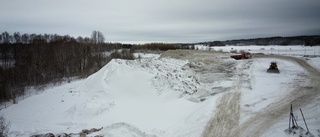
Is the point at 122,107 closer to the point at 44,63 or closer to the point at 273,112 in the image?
the point at 273,112

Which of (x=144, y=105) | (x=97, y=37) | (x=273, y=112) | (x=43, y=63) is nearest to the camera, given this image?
(x=273, y=112)

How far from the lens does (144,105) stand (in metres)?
15.2

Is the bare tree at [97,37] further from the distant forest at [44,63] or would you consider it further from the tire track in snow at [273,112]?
the tire track in snow at [273,112]

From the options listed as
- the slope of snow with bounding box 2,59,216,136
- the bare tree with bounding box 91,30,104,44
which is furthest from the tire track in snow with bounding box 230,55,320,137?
the bare tree with bounding box 91,30,104,44

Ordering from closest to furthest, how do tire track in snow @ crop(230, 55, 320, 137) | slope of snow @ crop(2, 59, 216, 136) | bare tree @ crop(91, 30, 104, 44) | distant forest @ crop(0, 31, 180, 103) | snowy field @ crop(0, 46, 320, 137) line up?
tire track in snow @ crop(230, 55, 320, 137) → snowy field @ crop(0, 46, 320, 137) → slope of snow @ crop(2, 59, 216, 136) → distant forest @ crop(0, 31, 180, 103) → bare tree @ crop(91, 30, 104, 44)

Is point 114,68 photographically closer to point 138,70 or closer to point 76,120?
point 138,70

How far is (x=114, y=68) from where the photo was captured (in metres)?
19.2

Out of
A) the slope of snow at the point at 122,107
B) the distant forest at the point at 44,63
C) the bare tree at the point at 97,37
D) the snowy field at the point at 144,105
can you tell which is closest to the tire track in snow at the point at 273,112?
the snowy field at the point at 144,105

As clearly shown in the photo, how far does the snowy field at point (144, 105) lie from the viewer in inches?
447

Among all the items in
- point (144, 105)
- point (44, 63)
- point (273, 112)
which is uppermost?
point (44, 63)

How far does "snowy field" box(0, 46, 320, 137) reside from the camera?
11.4 metres

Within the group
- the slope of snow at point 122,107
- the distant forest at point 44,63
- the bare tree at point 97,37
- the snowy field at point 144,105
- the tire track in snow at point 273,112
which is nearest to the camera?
the tire track in snow at point 273,112

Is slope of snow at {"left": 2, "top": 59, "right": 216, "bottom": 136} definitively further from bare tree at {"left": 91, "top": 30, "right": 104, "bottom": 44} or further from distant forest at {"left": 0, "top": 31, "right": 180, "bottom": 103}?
bare tree at {"left": 91, "top": 30, "right": 104, "bottom": 44}

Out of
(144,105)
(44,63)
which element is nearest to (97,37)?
(44,63)
